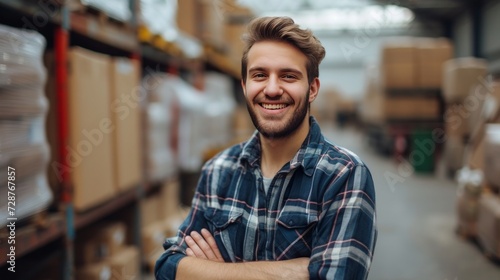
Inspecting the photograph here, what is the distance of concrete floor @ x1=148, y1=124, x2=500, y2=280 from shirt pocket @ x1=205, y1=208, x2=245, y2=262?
1.44m

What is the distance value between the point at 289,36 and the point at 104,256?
2386 mm

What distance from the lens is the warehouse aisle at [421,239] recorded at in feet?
12.0

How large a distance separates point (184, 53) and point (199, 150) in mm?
1066

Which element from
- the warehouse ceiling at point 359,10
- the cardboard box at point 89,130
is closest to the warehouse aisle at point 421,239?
the cardboard box at point 89,130

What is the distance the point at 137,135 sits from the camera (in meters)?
3.59

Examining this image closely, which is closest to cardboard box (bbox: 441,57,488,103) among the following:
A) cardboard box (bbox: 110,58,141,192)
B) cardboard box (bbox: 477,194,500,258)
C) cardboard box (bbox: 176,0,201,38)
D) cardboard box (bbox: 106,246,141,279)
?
cardboard box (bbox: 477,194,500,258)

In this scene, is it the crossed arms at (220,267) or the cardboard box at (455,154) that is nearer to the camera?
the crossed arms at (220,267)

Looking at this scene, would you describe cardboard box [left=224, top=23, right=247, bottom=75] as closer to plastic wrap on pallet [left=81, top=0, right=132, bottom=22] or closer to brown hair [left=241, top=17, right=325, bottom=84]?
plastic wrap on pallet [left=81, top=0, right=132, bottom=22]

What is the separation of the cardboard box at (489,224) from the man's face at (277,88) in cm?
284

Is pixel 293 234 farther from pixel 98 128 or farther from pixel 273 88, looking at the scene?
pixel 98 128

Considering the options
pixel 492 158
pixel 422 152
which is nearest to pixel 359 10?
pixel 422 152

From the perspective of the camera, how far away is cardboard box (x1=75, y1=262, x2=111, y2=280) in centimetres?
291

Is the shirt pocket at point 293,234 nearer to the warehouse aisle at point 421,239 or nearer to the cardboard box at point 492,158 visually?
the warehouse aisle at point 421,239

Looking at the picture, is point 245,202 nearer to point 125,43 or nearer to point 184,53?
point 125,43
